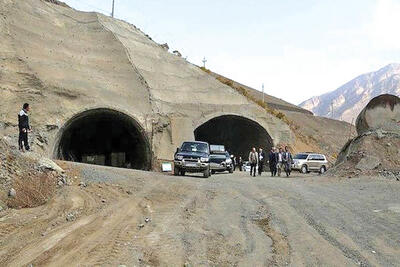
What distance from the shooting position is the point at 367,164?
76.4 feet

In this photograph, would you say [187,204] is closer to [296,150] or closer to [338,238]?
[338,238]

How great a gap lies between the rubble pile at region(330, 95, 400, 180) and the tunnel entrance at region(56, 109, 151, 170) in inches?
609

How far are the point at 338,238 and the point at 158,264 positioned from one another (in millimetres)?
4009

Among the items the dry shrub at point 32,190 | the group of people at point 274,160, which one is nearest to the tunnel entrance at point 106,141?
the group of people at point 274,160

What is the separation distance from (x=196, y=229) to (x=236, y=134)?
3968 centimetres

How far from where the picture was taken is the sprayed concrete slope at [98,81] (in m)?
31.2

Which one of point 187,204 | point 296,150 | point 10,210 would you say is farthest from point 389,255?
point 296,150

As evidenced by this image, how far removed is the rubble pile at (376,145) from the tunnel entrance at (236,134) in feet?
53.6

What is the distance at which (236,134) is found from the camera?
4953 cm

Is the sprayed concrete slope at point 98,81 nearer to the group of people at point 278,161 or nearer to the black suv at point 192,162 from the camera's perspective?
the black suv at point 192,162

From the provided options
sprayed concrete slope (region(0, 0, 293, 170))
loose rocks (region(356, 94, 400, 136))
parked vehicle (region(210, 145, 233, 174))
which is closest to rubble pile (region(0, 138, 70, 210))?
sprayed concrete slope (region(0, 0, 293, 170))

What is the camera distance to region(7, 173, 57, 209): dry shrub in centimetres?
1220

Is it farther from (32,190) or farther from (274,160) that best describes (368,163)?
(32,190)

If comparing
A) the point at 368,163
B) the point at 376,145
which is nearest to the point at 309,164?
the point at 376,145
